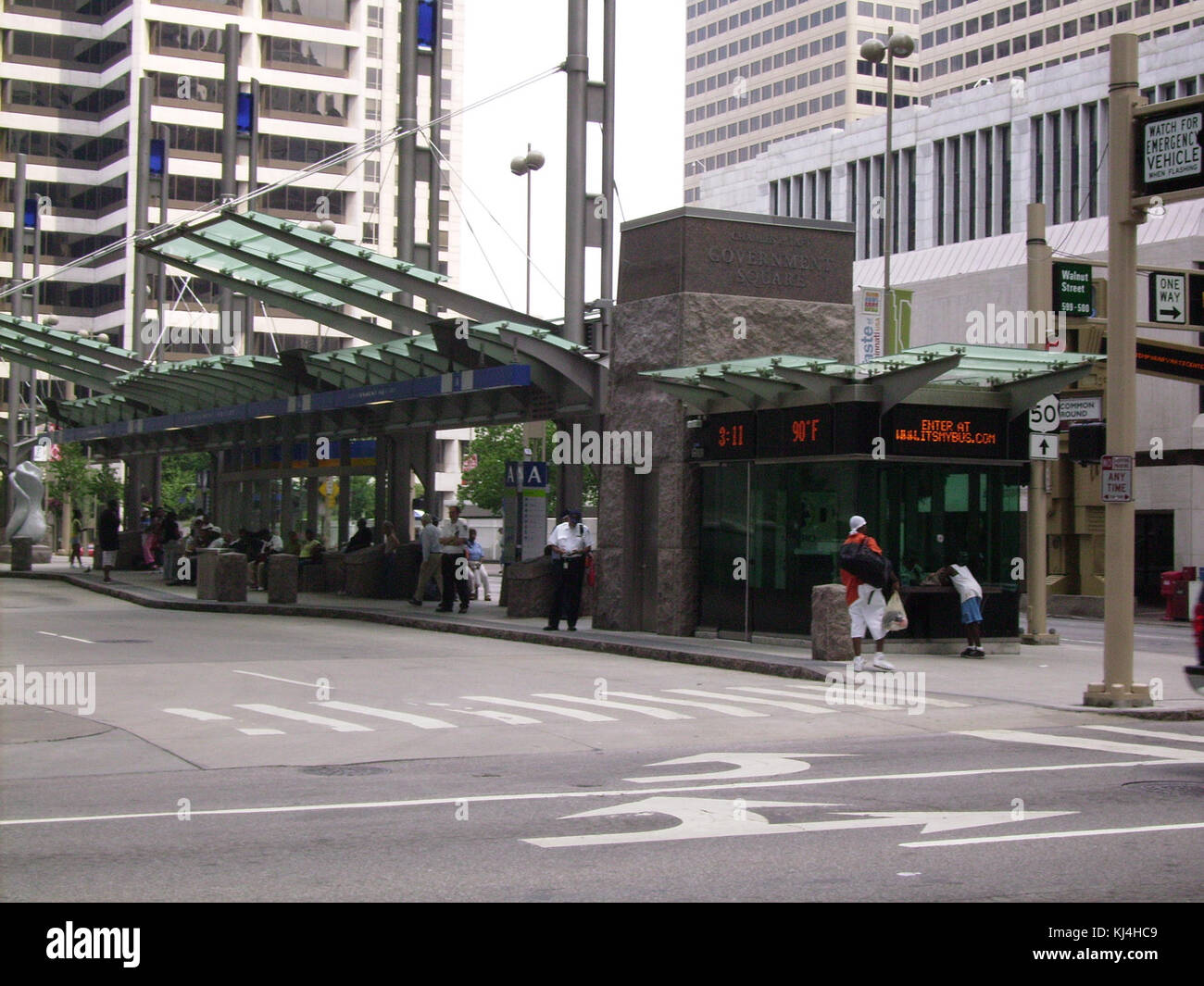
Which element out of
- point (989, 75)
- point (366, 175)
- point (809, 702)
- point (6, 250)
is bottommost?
point (809, 702)

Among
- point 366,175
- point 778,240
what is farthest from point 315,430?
point 366,175

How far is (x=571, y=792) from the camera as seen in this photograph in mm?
9781

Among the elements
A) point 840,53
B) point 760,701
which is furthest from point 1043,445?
point 840,53

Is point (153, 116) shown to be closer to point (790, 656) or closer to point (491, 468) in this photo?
point (491, 468)

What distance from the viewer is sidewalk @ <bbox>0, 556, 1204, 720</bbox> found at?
1647 centimetres

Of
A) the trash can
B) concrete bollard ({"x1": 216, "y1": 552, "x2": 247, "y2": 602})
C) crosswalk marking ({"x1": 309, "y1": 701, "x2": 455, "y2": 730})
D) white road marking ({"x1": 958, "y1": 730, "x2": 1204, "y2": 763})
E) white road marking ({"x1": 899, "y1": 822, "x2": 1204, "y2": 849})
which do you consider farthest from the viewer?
the trash can

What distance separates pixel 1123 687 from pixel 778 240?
1015 cm

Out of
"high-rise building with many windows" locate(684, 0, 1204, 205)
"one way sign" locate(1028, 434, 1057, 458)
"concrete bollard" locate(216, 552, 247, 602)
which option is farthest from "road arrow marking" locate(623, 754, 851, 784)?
"high-rise building with many windows" locate(684, 0, 1204, 205)

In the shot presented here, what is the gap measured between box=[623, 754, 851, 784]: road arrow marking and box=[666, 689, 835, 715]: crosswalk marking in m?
3.10

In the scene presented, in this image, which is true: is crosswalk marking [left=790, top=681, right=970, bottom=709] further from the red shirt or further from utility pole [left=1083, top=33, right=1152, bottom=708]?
the red shirt

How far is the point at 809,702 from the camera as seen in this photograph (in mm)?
15562
